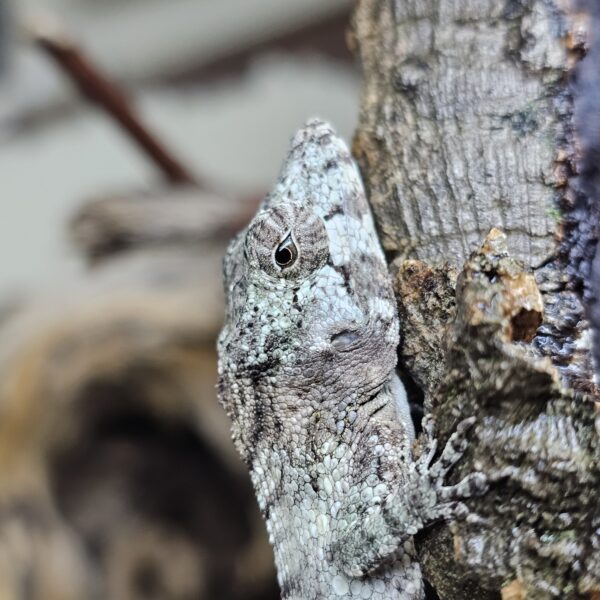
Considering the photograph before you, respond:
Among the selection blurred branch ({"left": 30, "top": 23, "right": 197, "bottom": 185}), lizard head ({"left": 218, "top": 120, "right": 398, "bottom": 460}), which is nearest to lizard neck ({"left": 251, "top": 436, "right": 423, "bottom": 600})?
lizard head ({"left": 218, "top": 120, "right": 398, "bottom": 460})

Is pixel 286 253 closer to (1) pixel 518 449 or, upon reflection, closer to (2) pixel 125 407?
(1) pixel 518 449

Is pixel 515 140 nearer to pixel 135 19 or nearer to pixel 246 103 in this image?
pixel 246 103

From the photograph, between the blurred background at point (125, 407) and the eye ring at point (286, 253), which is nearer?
the eye ring at point (286, 253)

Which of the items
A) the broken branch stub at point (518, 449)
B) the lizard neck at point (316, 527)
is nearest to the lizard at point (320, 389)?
the lizard neck at point (316, 527)

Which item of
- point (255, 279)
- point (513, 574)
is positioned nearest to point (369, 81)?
point (255, 279)

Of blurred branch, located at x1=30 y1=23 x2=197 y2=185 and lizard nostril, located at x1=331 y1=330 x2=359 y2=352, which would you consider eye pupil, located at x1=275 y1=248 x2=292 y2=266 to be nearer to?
lizard nostril, located at x1=331 y1=330 x2=359 y2=352

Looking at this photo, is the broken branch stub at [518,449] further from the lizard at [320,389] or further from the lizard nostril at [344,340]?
the lizard nostril at [344,340]

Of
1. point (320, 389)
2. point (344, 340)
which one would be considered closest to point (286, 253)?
point (344, 340)
